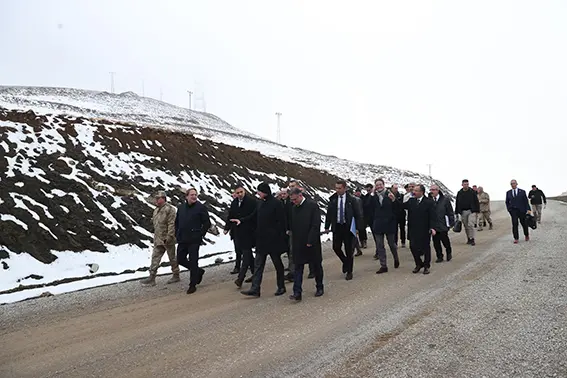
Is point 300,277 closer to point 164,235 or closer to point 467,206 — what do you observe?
point 164,235

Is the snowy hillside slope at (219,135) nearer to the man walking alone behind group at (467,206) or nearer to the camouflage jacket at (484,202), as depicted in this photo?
the camouflage jacket at (484,202)

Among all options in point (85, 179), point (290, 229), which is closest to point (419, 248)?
point (290, 229)

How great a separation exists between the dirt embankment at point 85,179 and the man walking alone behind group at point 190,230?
12.1 ft

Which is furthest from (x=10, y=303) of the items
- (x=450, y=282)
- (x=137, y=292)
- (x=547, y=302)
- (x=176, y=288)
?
(x=547, y=302)

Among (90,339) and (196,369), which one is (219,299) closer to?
(90,339)

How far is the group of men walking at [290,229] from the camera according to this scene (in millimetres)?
8281

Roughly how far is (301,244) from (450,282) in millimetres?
2962

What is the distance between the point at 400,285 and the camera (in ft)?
28.3

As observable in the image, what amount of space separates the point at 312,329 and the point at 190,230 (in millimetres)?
4211

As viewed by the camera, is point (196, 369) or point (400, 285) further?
point (400, 285)

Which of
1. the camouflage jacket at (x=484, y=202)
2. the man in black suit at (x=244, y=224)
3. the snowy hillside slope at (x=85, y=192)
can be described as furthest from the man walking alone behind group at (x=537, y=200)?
the man in black suit at (x=244, y=224)

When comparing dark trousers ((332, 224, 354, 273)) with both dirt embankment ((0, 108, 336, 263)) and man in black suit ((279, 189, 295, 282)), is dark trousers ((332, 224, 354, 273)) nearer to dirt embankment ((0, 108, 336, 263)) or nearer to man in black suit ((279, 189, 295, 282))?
man in black suit ((279, 189, 295, 282))

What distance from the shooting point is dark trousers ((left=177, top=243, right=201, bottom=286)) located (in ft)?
29.6

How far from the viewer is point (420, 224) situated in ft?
33.9
